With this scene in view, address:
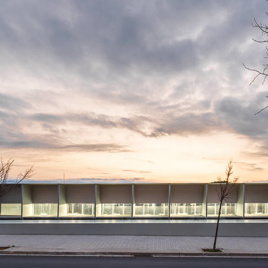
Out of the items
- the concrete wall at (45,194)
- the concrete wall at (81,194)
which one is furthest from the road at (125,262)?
the concrete wall at (81,194)

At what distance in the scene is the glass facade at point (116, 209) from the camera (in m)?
27.5

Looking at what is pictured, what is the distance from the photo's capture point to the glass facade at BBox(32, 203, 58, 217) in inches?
1080

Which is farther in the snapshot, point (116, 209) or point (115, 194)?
point (116, 209)

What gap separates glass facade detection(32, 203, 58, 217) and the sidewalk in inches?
313

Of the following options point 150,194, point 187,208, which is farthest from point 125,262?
point 187,208

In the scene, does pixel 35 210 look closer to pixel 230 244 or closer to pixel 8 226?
pixel 8 226

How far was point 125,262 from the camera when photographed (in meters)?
13.6

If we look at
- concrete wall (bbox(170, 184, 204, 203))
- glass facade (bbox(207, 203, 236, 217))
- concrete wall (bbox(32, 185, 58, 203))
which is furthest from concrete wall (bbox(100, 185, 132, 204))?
glass facade (bbox(207, 203, 236, 217))

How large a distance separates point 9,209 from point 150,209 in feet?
39.2

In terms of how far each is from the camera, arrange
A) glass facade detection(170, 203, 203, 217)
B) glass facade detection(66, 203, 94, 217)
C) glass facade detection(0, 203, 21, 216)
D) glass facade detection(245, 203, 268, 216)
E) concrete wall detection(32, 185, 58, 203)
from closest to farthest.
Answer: glass facade detection(0, 203, 21, 216), concrete wall detection(32, 185, 58, 203), glass facade detection(245, 203, 268, 216), glass facade detection(170, 203, 203, 217), glass facade detection(66, 203, 94, 217)

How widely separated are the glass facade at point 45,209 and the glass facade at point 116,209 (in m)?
4.17

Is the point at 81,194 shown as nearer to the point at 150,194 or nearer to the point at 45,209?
the point at 45,209

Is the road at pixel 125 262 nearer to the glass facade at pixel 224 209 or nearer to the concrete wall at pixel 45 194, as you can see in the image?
the concrete wall at pixel 45 194

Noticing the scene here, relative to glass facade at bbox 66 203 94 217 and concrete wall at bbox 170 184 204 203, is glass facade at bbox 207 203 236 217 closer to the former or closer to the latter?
concrete wall at bbox 170 184 204 203
